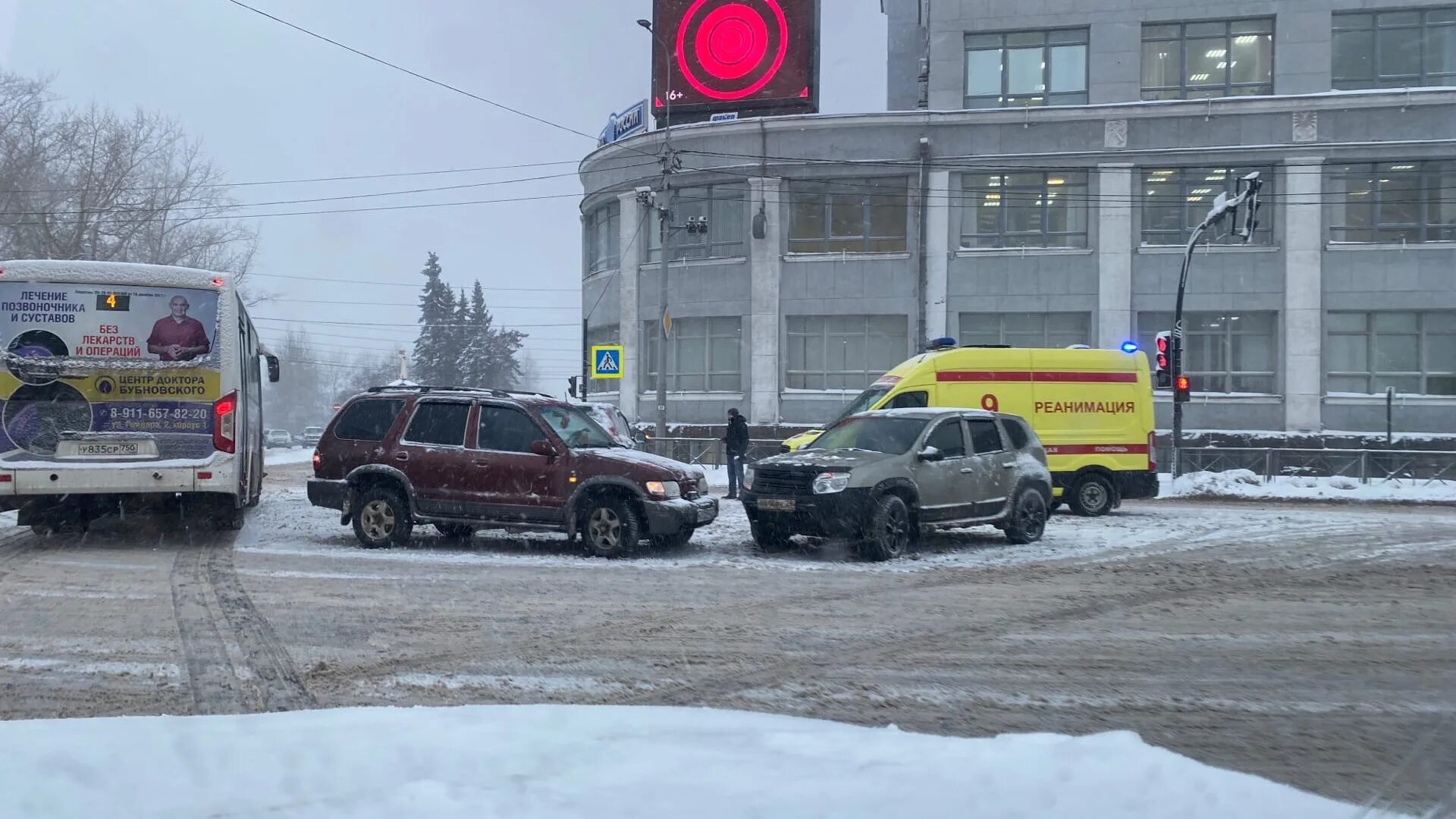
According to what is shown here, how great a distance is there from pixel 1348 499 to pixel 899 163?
1523cm

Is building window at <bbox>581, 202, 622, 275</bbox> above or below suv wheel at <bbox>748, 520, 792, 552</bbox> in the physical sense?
above

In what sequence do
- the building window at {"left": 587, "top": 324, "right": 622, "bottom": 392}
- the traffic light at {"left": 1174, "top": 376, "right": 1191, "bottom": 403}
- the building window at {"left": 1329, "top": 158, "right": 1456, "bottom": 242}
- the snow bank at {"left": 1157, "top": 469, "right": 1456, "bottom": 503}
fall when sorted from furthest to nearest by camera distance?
the building window at {"left": 587, "top": 324, "right": 622, "bottom": 392} < the building window at {"left": 1329, "top": 158, "right": 1456, "bottom": 242} < the traffic light at {"left": 1174, "top": 376, "right": 1191, "bottom": 403} < the snow bank at {"left": 1157, "top": 469, "right": 1456, "bottom": 503}

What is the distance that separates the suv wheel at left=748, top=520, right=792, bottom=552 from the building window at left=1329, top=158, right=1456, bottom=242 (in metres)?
24.8

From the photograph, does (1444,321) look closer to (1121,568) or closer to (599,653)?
(1121,568)

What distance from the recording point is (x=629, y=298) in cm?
3588

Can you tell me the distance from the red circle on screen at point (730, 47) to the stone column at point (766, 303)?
11.9ft

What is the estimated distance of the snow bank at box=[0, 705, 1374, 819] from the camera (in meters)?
4.00

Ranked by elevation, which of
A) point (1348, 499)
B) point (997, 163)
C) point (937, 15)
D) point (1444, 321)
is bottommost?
point (1348, 499)

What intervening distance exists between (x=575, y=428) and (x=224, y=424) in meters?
3.94

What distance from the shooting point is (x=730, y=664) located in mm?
7023

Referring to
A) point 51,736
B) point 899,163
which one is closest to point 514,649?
point 51,736

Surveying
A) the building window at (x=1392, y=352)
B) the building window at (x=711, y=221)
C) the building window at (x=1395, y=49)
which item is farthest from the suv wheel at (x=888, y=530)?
the building window at (x=1395, y=49)

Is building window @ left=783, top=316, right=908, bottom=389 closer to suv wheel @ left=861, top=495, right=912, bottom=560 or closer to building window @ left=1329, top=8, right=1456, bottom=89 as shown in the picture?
building window @ left=1329, top=8, right=1456, bottom=89

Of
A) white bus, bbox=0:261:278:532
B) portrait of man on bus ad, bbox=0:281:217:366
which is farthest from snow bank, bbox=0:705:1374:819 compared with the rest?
portrait of man on bus ad, bbox=0:281:217:366
